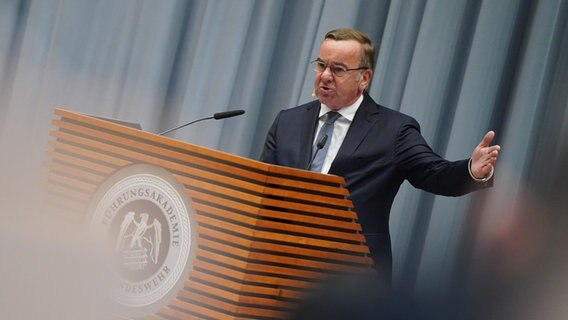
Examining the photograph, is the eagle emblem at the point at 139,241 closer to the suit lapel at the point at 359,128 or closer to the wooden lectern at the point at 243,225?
the wooden lectern at the point at 243,225

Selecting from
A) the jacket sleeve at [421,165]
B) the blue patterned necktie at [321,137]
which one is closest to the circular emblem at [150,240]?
the blue patterned necktie at [321,137]

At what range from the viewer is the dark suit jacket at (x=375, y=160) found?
8.39ft

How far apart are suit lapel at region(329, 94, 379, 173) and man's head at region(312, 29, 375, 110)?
7 cm

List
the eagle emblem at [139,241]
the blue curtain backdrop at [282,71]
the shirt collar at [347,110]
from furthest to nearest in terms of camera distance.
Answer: the blue curtain backdrop at [282,71] < the shirt collar at [347,110] < the eagle emblem at [139,241]

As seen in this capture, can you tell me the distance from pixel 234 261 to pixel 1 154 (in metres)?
3.37

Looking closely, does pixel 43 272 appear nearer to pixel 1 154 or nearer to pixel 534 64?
pixel 534 64

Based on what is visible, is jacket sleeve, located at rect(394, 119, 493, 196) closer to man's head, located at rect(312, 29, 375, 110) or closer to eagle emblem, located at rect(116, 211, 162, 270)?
man's head, located at rect(312, 29, 375, 110)

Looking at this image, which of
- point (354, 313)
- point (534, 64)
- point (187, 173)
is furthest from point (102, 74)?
point (354, 313)

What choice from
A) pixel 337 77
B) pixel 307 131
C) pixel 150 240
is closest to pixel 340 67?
pixel 337 77

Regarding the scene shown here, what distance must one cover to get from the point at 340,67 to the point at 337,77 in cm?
3

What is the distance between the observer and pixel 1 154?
15.8ft

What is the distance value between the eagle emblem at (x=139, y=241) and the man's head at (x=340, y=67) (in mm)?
1073

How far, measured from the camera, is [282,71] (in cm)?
411

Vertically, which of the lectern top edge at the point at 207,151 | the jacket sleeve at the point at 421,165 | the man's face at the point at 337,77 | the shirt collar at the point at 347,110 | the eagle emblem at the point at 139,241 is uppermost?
the man's face at the point at 337,77
